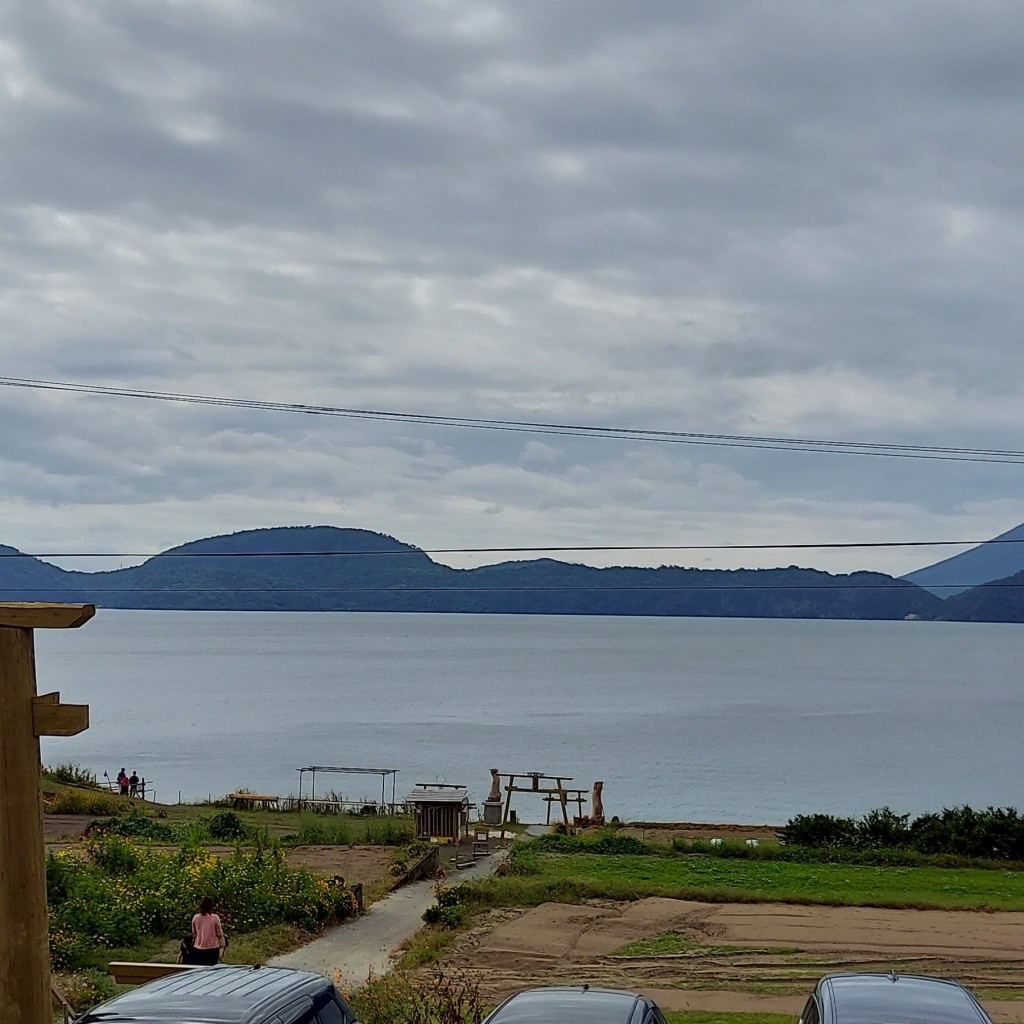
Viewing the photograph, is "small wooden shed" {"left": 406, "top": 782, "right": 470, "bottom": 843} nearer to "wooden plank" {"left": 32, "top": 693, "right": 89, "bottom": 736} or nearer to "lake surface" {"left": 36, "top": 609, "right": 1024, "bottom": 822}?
"lake surface" {"left": 36, "top": 609, "right": 1024, "bottom": 822}

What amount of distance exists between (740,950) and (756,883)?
304 inches

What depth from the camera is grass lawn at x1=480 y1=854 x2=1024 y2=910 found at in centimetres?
2659

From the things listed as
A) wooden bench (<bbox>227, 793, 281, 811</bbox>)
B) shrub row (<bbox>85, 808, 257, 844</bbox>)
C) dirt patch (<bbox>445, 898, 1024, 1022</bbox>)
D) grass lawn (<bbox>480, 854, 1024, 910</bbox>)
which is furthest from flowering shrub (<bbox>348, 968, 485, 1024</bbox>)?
wooden bench (<bbox>227, 793, 281, 811</bbox>)

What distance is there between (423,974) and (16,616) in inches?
433

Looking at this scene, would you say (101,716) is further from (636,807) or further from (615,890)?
(615,890)

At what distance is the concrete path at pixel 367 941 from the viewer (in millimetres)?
19406

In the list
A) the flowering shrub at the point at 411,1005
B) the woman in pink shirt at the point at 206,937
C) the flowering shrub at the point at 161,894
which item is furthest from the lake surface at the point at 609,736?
the flowering shrub at the point at 411,1005

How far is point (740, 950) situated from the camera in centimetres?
2134

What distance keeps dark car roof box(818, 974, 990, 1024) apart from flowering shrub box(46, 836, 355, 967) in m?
11.6

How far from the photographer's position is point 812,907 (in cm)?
2603

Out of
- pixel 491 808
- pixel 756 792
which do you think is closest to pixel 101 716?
pixel 756 792

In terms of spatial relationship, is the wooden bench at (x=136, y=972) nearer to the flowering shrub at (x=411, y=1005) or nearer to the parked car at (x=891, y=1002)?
the flowering shrub at (x=411, y=1005)

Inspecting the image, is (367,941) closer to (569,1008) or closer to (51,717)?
(51,717)

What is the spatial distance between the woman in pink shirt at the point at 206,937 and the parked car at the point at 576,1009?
7.37 metres
